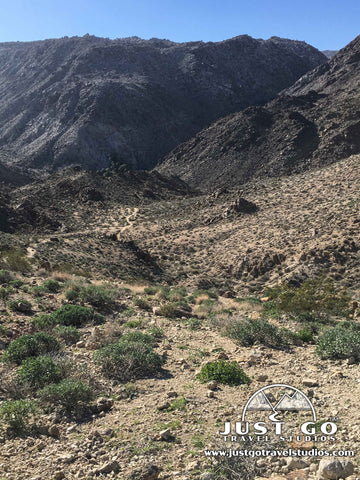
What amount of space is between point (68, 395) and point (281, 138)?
2756 inches

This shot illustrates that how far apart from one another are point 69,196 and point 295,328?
4317 centimetres

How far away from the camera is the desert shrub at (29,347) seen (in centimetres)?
772

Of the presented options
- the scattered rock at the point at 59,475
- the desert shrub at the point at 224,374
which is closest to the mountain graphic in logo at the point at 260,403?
the desert shrub at the point at 224,374

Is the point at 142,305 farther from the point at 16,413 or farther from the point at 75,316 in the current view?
the point at 16,413

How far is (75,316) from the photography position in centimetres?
1078

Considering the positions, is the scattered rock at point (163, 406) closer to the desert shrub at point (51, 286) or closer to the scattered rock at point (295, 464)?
the scattered rock at point (295, 464)

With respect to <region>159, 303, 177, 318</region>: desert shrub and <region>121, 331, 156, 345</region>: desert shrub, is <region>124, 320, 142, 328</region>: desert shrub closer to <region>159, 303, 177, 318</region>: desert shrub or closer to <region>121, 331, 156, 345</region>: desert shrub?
<region>159, 303, 177, 318</region>: desert shrub

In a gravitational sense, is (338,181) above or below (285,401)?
above

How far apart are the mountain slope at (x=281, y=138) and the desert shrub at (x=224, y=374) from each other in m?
55.0

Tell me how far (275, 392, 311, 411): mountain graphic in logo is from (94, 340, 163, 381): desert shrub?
106 inches

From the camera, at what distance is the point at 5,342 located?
8.81 metres

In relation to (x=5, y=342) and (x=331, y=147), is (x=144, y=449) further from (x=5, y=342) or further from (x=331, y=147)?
(x=331, y=147)

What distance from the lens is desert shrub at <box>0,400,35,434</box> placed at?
5262 millimetres

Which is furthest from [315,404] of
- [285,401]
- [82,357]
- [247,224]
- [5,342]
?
[247,224]
